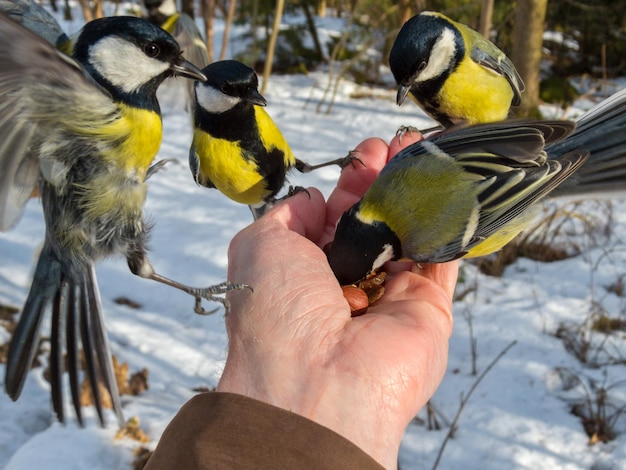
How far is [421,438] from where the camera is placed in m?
2.40

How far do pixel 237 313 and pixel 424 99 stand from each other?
2.80 ft

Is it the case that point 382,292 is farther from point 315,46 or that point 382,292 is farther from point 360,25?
point 315,46

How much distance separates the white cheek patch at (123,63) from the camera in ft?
4.68

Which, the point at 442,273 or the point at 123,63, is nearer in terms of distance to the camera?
the point at 123,63

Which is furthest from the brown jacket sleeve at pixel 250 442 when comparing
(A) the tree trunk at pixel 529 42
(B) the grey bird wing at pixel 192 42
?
(A) the tree trunk at pixel 529 42

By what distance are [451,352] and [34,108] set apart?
216cm

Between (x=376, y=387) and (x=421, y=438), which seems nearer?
(x=376, y=387)

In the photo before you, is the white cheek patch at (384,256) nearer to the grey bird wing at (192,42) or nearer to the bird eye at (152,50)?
the bird eye at (152,50)

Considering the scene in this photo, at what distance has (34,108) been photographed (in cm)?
136

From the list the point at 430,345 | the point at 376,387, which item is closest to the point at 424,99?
the point at 430,345

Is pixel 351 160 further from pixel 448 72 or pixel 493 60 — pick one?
pixel 493 60

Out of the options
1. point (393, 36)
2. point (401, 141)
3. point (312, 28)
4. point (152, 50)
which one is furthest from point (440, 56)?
point (312, 28)

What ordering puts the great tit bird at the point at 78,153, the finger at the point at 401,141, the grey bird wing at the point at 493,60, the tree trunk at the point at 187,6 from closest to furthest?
the great tit bird at the point at 78,153, the grey bird wing at the point at 493,60, the finger at the point at 401,141, the tree trunk at the point at 187,6

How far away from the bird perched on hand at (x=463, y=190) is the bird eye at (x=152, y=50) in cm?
61
